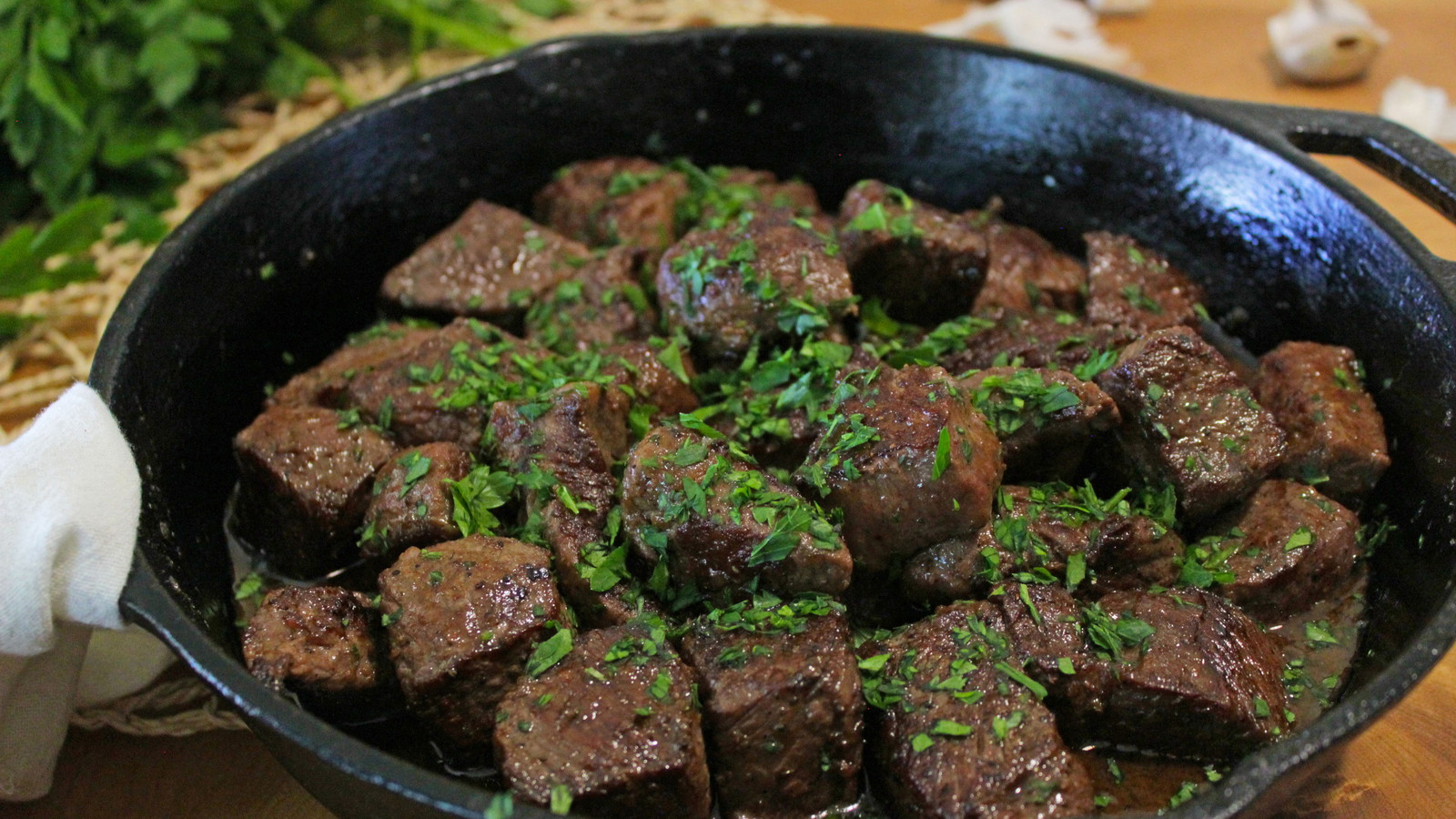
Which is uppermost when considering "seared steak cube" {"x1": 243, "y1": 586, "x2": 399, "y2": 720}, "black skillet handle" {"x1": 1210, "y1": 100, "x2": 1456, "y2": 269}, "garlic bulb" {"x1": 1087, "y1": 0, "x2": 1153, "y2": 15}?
"black skillet handle" {"x1": 1210, "y1": 100, "x2": 1456, "y2": 269}

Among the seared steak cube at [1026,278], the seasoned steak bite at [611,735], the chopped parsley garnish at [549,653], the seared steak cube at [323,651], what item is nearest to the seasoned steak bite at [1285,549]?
the seared steak cube at [1026,278]

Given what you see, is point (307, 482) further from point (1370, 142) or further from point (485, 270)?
point (1370, 142)

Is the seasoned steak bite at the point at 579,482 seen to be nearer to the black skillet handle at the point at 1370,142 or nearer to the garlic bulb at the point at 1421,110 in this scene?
the black skillet handle at the point at 1370,142

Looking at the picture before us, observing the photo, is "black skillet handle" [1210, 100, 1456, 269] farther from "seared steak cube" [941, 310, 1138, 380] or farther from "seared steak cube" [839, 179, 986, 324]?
"seared steak cube" [839, 179, 986, 324]

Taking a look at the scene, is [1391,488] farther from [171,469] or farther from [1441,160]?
[171,469]

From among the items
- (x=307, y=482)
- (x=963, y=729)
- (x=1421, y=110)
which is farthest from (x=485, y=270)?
(x=1421, y=110)

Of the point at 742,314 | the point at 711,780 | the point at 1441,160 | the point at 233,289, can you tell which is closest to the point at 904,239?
the point at 742,314

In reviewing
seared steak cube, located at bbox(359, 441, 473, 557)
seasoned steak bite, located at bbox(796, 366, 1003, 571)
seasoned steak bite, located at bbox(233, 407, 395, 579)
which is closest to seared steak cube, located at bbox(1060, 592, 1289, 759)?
seasoned steak bite, located at bbox(796, 366, 1003, 571)
